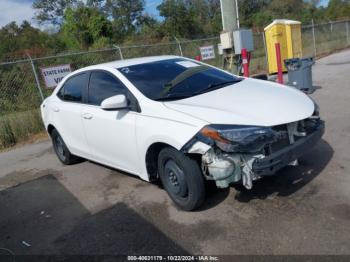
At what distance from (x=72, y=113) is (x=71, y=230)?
6.73ft

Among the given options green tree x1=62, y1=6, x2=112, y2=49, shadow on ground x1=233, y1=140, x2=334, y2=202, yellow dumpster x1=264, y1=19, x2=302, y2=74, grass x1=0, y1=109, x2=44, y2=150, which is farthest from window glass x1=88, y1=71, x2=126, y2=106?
green tree x1=62, y1=6, x2=112, y2=49

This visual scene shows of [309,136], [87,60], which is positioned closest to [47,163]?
[309,136]

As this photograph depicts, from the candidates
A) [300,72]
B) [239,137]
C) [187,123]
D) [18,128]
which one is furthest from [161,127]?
[18,128]

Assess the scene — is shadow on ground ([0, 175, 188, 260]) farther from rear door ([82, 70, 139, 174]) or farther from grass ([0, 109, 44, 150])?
grass ([0, 109, 44, 150])

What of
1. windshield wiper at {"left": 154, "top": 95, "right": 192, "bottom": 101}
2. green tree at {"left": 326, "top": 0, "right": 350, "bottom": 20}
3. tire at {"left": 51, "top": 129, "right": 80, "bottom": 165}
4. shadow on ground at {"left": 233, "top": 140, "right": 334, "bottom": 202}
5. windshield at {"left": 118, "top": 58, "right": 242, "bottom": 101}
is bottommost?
shadow on ground at {"left": 233, "top": 140, "right": 334, "bottom": 202}

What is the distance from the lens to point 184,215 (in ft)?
14.0

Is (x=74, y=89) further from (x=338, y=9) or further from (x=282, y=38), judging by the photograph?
(x=338, y=9)

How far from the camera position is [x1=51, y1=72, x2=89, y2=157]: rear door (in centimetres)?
573

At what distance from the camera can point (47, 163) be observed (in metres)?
7.39

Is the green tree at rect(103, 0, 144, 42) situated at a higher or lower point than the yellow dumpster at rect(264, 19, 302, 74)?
higher

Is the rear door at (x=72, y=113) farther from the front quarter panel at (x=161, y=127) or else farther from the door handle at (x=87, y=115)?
the front quarter panel at (x=161, y=127)

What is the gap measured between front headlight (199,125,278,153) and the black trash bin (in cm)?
662

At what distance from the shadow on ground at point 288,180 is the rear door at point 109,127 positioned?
1410mm

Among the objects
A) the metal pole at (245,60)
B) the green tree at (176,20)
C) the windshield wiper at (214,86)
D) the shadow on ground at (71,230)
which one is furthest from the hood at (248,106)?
the green tree at (176,20)
